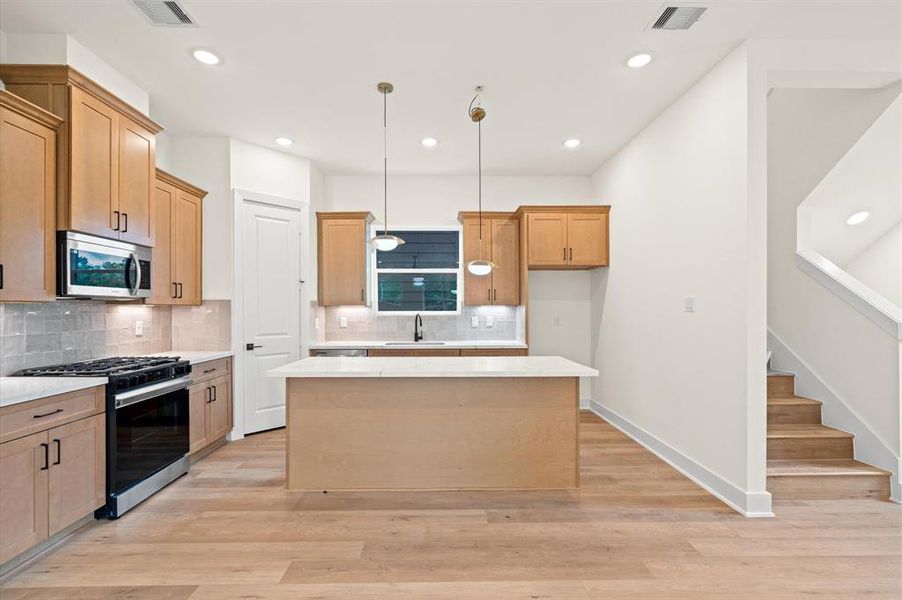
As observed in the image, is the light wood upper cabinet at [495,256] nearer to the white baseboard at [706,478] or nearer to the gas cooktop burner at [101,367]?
the white baseboard at [706,478]

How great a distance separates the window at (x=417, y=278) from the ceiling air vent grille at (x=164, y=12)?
3258mm

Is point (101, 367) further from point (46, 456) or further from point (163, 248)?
point (163, 248)

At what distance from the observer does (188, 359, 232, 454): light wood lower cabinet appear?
3586 mm

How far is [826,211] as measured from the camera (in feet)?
12.1

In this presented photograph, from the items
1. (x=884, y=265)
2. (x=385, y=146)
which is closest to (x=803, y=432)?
(x=884, y=265)

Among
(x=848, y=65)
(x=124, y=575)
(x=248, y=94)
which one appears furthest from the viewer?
(x=248, y=94)

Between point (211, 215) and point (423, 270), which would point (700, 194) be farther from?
point (211, 215)

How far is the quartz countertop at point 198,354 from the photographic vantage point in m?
3.66

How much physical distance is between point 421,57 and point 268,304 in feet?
9.39

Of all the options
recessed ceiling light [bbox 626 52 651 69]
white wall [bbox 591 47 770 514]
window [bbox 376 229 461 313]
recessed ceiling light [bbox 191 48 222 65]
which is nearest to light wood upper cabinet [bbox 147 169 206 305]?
recessed ceiling light [bbox 191 48 222 65]

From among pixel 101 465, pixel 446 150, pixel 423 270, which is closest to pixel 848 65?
pixel 446 150

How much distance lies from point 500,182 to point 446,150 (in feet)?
3.84

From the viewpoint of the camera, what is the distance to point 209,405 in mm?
3832

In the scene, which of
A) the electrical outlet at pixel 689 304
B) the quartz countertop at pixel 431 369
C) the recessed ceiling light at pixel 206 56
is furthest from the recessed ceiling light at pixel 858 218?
the recessed ceiling light at pixel 206 56
